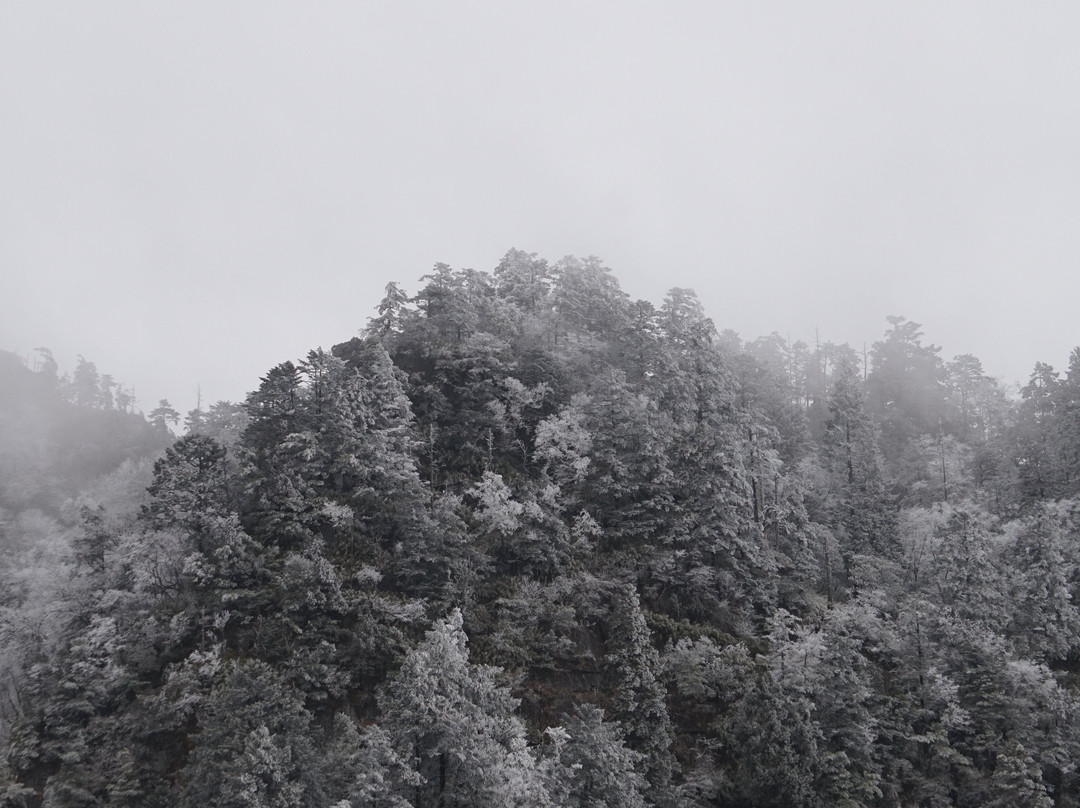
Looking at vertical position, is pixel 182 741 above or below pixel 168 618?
below

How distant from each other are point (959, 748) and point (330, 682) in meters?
31.2

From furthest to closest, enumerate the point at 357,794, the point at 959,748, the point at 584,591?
1. the point at 584,591
2. the point at 959,748
3. the point at 357,794

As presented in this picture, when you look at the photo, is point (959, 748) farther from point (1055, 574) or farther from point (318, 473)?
point (318, 473)

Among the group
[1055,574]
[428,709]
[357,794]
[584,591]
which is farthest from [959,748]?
[357,794]

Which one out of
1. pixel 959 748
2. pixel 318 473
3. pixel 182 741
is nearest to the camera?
pixel 182 741

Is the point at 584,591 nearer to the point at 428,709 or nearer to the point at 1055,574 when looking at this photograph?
the point at 428,709

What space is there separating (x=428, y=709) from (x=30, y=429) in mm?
95896

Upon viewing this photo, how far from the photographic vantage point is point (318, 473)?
→ 42469 mm

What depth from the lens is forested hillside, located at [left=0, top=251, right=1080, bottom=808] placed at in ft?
94.1

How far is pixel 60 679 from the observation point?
110ft

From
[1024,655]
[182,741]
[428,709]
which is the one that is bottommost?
[182,741]

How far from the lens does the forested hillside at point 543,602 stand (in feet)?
94.1

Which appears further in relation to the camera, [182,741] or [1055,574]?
[1055,574]

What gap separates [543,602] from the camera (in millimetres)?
38719
